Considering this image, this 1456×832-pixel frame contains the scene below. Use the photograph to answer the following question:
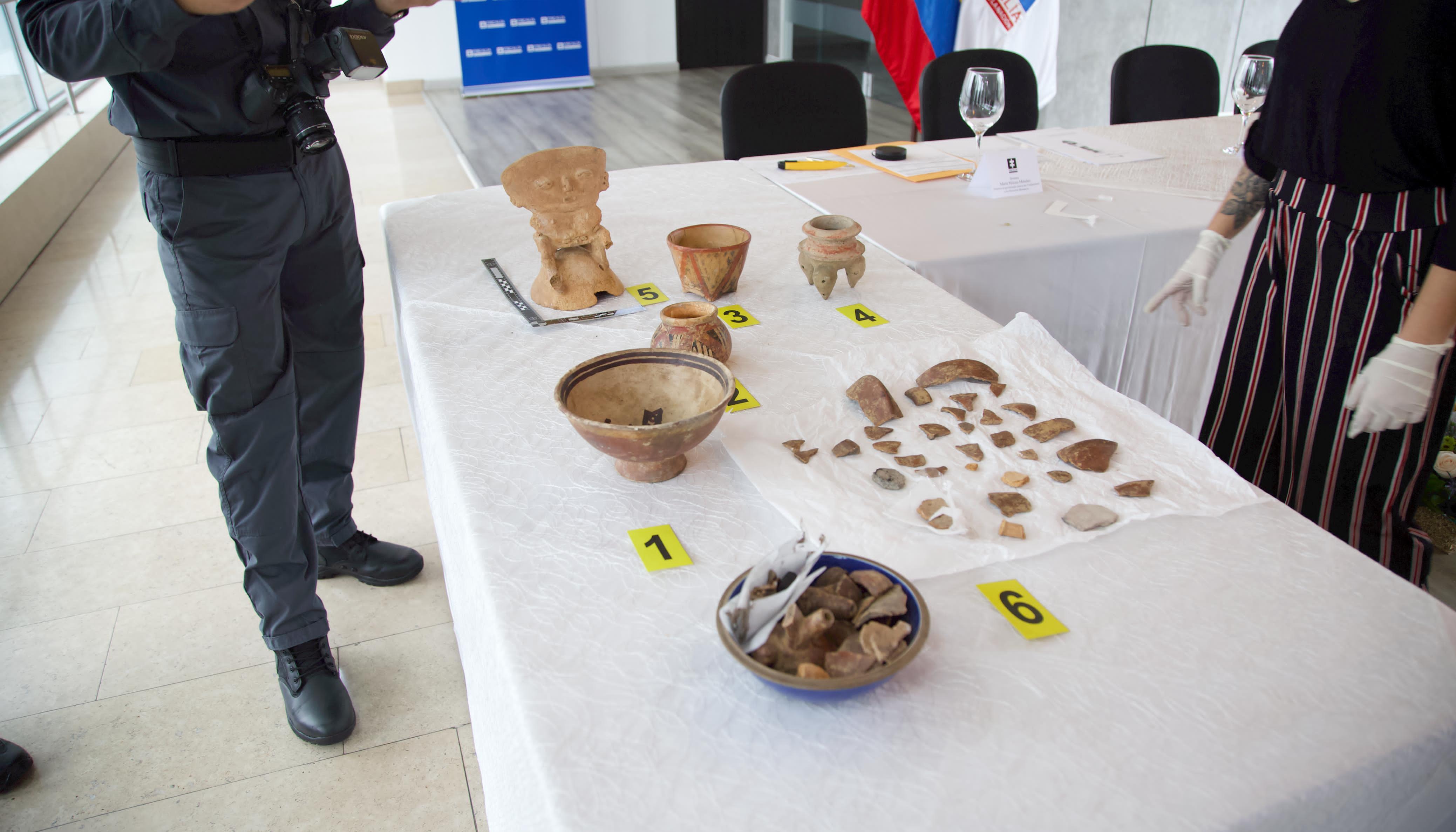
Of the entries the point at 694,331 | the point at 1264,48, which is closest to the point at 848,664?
the point at 694,331

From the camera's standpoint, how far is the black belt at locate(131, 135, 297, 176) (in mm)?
1184

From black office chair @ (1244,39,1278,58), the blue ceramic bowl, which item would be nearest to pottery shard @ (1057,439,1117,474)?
the blue ceramic bowl

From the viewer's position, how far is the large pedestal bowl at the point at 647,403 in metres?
0.91

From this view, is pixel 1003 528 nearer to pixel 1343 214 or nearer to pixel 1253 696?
pixel 1253 696

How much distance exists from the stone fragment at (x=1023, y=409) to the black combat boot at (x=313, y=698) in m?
1.15

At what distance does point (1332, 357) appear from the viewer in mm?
1331

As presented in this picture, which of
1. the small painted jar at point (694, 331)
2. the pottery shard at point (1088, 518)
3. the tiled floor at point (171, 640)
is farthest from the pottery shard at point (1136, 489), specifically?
the tiled floor at point (171, 640)

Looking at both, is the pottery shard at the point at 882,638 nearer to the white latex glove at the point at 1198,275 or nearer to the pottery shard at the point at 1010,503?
the pottery shard at the point at 1010,503

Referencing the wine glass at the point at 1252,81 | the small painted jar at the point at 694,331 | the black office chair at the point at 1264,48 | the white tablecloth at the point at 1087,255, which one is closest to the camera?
the small painted jar at the point at 694,331

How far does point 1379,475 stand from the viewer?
1.35 meters

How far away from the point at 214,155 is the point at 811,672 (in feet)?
3.54

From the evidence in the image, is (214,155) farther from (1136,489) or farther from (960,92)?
(960,92)

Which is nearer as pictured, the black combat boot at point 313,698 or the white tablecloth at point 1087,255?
the black combat boot at point 313,698

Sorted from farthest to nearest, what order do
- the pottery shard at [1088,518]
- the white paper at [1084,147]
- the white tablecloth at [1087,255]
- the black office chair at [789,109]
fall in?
the black office chair at [789,109], the white paper at [1084,147], the white tablecloth at [1087,255], the pottery shard at [1088,518]
